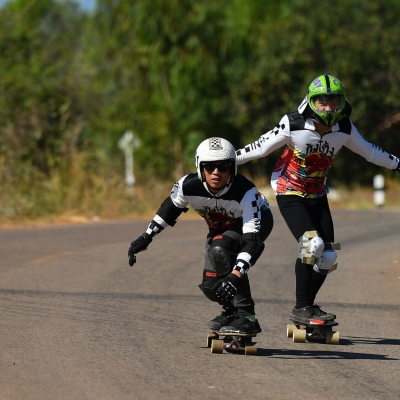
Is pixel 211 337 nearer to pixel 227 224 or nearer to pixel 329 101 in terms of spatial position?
pixel 227 224

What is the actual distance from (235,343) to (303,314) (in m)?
1.02

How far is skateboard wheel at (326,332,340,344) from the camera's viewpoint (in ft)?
26.6

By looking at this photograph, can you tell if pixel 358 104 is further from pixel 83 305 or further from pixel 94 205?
pixel 83 305

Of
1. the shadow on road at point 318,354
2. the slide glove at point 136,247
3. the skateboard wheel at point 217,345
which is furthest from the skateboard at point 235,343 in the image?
the slide glove at point 136,247

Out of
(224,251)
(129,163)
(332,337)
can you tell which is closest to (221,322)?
(224,251)

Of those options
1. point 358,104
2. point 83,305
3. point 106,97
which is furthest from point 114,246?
point 106,97

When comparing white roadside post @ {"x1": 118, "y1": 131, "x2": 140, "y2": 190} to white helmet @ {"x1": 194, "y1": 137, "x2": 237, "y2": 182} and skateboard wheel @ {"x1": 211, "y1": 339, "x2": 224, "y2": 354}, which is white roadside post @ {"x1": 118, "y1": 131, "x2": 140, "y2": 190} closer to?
white helmet @ {"x1": 194, "y1": 137, "x2": 237, "y2": 182}

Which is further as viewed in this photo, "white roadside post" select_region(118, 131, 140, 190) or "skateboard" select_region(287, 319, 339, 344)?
"white roadside post" select_region(118, 131, 140, 190)

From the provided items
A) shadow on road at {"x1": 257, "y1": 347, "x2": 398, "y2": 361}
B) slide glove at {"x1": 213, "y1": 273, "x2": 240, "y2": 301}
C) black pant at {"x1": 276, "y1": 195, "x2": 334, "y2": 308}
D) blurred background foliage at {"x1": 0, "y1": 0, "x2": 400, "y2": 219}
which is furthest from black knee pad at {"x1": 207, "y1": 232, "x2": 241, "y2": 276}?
blurred background foliage at {"x1": 0, "y1": 0, "x2": 400, "y2": 219}

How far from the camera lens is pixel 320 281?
8.52 metres

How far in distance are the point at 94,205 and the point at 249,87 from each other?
16596 mm

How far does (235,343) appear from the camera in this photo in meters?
7.54

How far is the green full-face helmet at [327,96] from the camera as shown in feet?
26.8

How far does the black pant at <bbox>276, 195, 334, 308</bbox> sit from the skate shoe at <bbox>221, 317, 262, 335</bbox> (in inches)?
38.7
